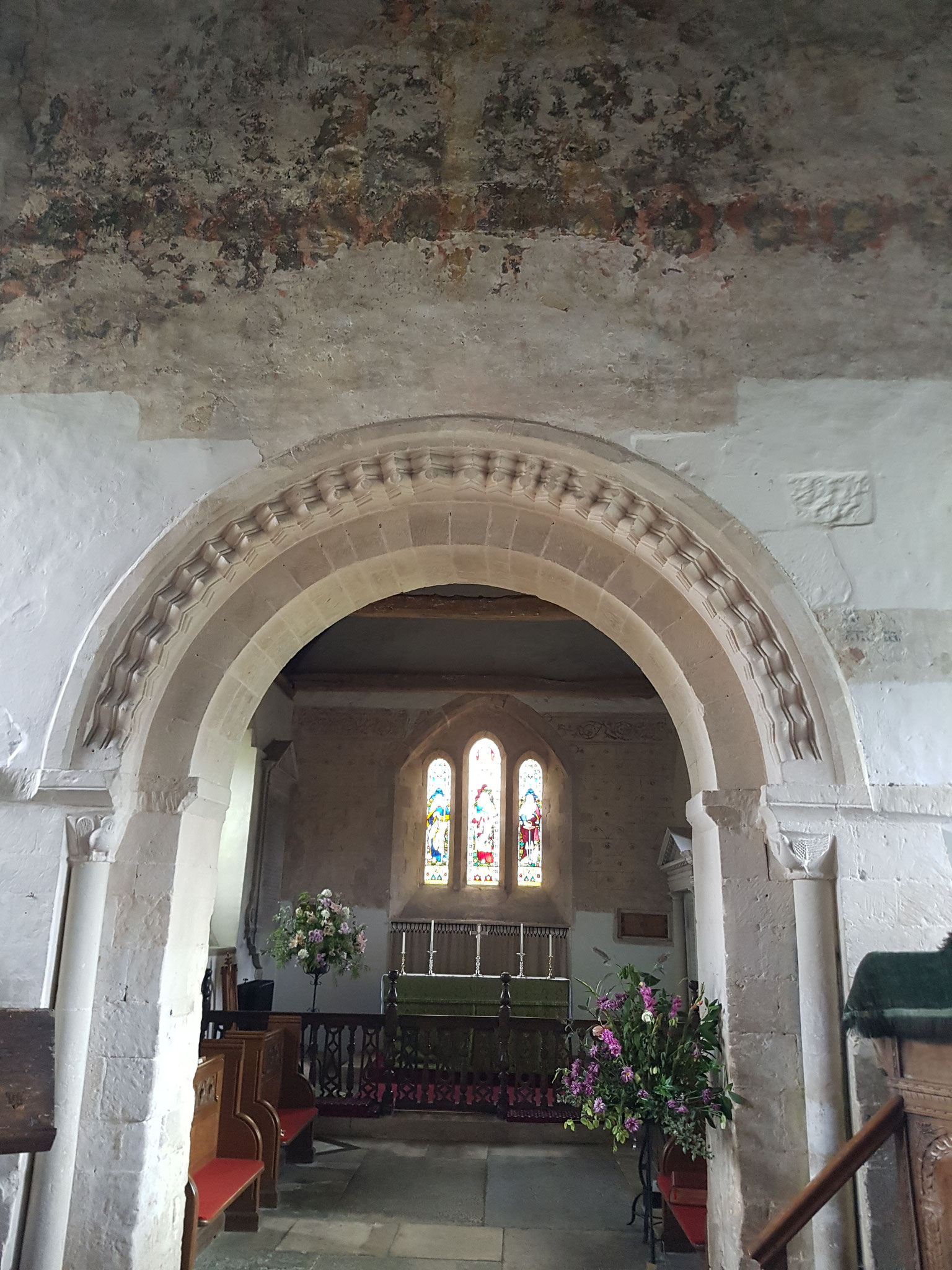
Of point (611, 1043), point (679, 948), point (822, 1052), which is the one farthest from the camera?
point (679, 948)

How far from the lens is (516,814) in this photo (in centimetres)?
1120

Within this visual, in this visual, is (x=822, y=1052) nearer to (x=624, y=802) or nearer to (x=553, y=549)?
(x=553, y=549)

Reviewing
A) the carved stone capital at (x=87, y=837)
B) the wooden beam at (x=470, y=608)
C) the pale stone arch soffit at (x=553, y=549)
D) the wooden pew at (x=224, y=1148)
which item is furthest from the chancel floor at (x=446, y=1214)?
the wooden beam at (x=470, y=608)

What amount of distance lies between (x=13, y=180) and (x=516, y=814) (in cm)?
861

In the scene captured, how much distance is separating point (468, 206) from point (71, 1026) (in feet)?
12.1

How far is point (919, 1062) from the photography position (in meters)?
2.46

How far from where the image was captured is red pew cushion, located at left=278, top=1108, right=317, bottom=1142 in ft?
19.0

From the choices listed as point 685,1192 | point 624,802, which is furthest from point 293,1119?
point 624,802

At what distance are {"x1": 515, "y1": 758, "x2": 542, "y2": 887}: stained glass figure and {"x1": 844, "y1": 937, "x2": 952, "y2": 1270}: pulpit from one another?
8.47 metres

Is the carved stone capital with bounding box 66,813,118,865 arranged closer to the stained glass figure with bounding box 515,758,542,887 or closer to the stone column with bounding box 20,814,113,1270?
the stone column with bounding box 20,814,113,1270

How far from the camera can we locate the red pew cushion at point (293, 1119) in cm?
578

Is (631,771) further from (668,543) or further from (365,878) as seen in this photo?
(668,543)

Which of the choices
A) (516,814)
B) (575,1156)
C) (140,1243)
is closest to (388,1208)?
(575,1156)

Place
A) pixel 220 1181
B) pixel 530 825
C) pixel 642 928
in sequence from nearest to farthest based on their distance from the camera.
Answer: pixel 220 1181, pixel 642 928, pixel 530 825
